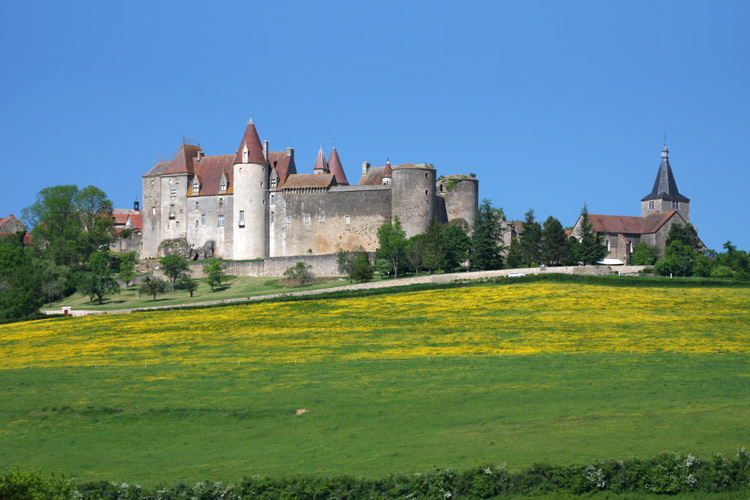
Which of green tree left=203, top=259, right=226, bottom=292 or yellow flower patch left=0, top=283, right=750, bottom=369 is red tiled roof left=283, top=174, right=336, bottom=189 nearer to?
green tree left=203, top=259, right=226, bottom=292

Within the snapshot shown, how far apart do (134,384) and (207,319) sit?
63.4 feet

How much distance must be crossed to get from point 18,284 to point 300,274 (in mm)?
22227

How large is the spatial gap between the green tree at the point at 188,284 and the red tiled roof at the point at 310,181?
1526 cm

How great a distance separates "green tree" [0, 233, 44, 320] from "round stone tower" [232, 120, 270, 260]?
19.1 m

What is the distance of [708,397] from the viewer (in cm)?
3241

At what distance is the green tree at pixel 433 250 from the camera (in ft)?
250

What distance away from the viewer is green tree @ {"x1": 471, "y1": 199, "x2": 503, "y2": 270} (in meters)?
76.6

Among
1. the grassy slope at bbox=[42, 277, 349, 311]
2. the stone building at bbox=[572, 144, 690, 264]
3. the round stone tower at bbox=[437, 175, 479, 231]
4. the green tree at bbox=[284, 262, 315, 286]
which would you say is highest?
the round stone tower at bbox=[437, 175, 479, 231]

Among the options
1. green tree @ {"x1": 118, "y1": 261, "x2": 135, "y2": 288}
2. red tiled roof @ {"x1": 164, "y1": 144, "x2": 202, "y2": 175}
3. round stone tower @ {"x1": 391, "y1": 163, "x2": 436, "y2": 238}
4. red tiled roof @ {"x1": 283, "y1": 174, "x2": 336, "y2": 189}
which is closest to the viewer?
green tree @ {"x1": 118, "y1": 261, "x2": 135, "y2": 288}

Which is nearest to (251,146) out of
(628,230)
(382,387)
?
(628,230)

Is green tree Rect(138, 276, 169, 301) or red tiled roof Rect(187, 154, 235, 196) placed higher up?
red tiled roof Rect(187, 154, 235, 196)

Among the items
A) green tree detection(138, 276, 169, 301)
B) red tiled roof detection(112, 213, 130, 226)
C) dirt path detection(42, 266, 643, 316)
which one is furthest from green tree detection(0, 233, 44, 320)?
red tiled roof detection(112, 213, 130, 226)

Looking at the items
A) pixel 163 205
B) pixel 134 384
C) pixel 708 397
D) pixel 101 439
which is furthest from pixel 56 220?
pixel 708 397

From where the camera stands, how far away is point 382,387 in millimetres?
36031
